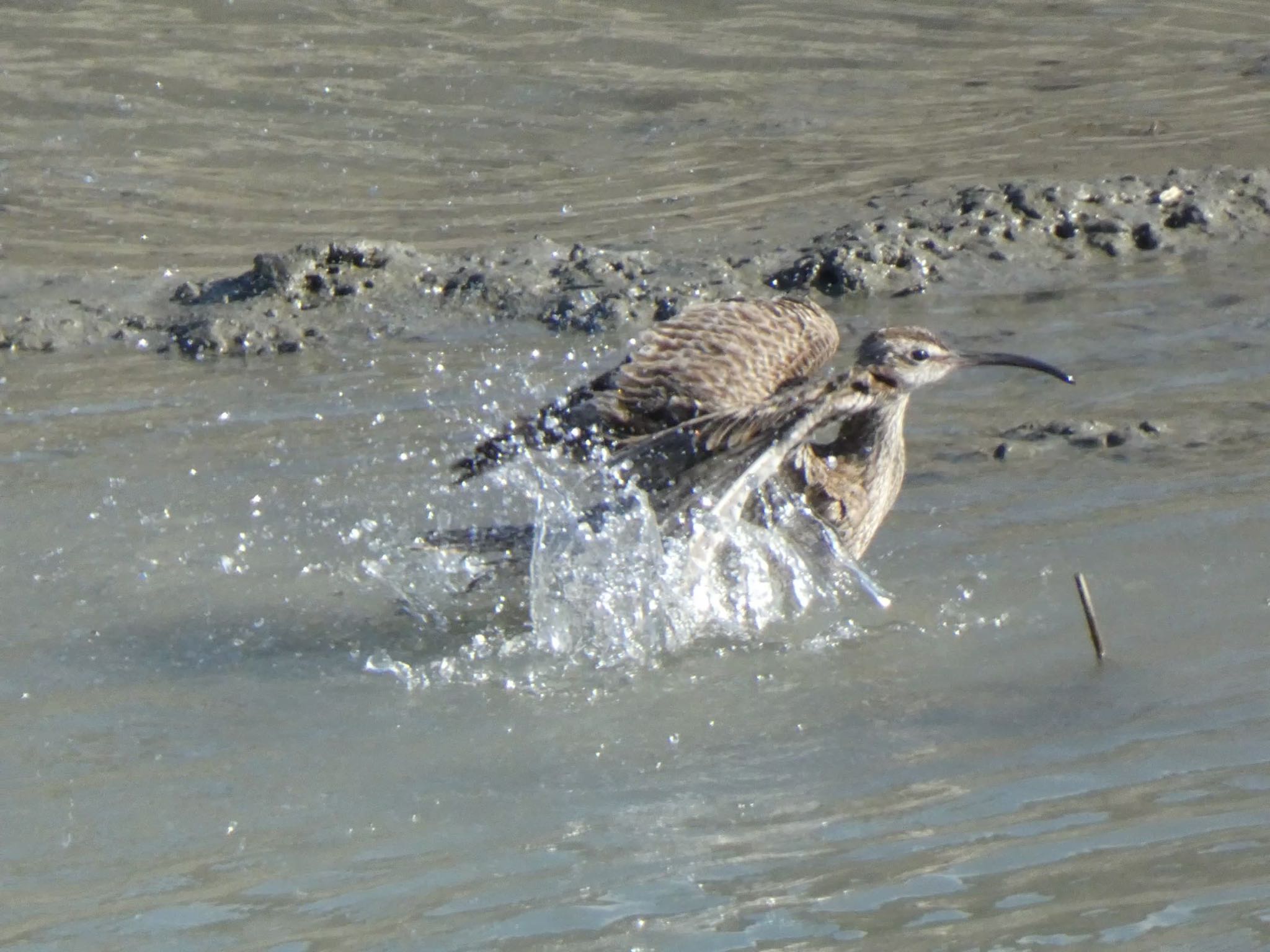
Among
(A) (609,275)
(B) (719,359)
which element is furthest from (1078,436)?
(A) (609,275)

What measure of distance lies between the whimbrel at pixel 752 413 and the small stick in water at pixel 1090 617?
2.74 feet

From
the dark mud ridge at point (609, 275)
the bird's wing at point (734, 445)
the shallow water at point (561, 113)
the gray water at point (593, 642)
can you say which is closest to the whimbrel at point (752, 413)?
the bird's wing at point (734, 445)

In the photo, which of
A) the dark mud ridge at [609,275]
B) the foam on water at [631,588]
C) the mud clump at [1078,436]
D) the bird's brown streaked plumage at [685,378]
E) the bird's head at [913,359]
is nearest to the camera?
the foam on water at [631,588]

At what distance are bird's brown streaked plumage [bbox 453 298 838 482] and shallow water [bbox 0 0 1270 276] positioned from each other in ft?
12.4

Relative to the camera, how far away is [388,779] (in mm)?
4734

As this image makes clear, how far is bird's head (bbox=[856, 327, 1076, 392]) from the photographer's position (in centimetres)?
623

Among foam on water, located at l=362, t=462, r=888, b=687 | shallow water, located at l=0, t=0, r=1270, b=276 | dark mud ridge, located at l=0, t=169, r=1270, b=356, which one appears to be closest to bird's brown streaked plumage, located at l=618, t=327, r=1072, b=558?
foam on water, located at l=362, t=462, r=888, b=687

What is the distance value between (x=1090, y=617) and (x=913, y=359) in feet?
4.71

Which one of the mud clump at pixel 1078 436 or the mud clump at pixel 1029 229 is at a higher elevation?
the mud clump at pixel 1029 229

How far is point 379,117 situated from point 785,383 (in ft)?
21.8

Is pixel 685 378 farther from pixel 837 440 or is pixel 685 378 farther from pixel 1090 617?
pixel 1090 617

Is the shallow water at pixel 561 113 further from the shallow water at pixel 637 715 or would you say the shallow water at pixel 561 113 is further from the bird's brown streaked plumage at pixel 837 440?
the bird's brown streaked plumage at pixel 837 440

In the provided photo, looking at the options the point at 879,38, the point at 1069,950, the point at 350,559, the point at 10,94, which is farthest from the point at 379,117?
the point at 1069,950

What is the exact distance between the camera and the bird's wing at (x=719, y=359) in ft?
19.1
